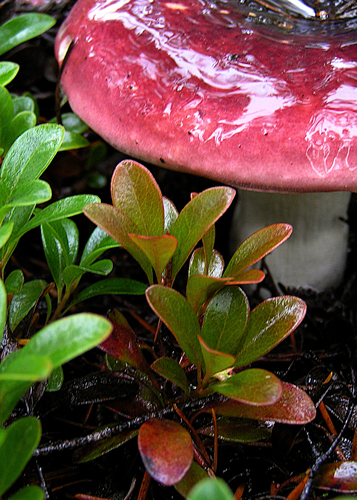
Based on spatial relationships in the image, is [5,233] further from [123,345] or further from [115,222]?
[123,345]

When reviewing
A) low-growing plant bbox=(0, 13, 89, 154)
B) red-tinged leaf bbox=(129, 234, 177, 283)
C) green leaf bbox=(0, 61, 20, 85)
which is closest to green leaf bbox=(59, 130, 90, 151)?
low-growing plant bbox=(0, 13, 89, 154)

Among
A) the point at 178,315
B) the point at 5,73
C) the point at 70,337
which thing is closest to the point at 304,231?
the point at 178,315

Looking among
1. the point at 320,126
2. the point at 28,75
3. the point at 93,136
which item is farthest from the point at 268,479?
Result: the point at 28,75

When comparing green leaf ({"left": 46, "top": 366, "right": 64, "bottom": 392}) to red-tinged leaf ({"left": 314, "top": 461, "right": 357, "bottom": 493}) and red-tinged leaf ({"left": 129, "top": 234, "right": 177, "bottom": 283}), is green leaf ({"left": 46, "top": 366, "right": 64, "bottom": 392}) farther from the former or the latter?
red-tinged leaf ({"left": 314, "top": 461, "right": 357, "bottom": 493})

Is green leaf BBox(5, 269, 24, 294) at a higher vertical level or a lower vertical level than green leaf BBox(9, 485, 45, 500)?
higher

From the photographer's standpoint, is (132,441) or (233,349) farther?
(132,441)

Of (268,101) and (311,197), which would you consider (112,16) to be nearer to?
(268,101)

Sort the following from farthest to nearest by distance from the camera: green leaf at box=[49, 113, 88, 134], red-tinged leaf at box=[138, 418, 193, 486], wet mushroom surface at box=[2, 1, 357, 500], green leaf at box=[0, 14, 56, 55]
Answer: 1. green leaf at box=[49, 113, 88, 134]
2. green leaf at box=[0, 14, 56, 55]
3. wet mushroom surface at box=[2, 1, 357, 500]
4. red-tinged leaf at box=[138, 418, 193, 486]
